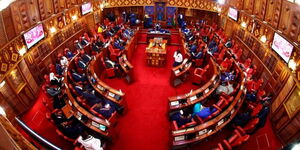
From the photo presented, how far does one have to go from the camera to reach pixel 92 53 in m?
12.3

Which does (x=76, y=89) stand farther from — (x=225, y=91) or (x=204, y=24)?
(x=204, y=24)

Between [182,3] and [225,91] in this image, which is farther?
[182,3]

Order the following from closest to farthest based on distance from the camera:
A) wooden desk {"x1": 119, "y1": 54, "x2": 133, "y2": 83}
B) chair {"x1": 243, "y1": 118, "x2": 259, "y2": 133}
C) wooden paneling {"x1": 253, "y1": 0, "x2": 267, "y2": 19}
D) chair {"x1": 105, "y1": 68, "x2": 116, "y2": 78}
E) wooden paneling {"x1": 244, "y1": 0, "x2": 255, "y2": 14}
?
chair {"x1": 243, "y1": 118, "x2": 259, "y2": 133}, wooden paneling {"x1": 253, "y1": 0, "x2": 267, "y2": 19}, wooden desk {"x1": 119, "y1": 54, "x2": 133, "y2": 83}, chair {"x1": 105, "y1": 68, "x2": 116, "y2": 78}, wooden paneling {"x1": 244, "y1": 0, "x2": 255, "y2": 14}

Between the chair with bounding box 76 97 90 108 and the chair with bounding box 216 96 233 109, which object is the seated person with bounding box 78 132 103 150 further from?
the chair with bounding box 216 96 233 109

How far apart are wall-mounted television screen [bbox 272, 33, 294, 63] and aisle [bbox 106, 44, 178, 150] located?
4.82m

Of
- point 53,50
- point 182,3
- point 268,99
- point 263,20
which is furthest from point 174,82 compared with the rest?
point 182,3

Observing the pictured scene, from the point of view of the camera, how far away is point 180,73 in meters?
9.87

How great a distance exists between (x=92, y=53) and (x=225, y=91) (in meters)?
8.11

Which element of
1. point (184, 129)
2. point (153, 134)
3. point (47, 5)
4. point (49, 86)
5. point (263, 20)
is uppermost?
point (47, 5)

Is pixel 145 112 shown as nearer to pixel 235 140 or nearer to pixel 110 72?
pixel 110 72

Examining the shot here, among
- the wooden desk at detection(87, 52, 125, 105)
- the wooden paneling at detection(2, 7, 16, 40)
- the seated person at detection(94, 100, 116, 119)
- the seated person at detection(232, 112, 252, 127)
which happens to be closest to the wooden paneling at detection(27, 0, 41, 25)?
the wooden paneling at detection(2, 7, 16, 40)

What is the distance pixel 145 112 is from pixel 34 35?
617 cm

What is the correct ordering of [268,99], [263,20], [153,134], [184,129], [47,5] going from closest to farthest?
[184,129], [153,134], [268,99], [263,20], [47,5]

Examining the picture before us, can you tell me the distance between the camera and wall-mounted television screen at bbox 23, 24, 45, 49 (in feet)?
27.9
